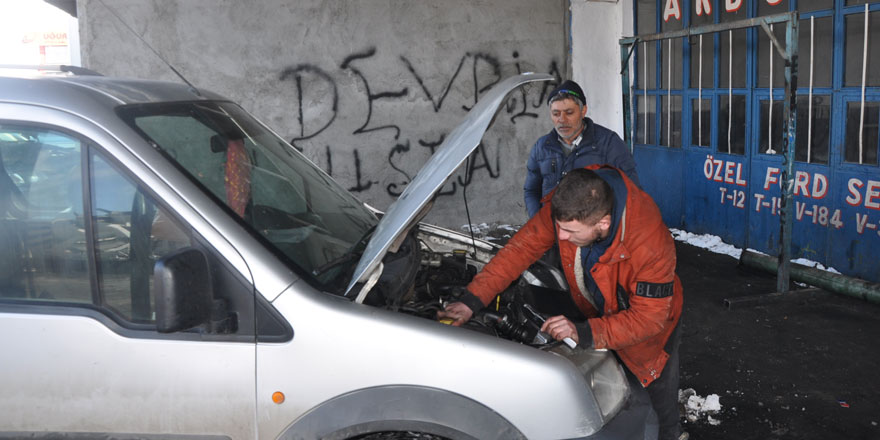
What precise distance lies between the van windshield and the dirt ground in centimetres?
229

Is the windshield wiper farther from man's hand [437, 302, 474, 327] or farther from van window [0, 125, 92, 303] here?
van window [0, 125, 92, 303]

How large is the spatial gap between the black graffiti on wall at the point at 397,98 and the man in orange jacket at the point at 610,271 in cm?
553

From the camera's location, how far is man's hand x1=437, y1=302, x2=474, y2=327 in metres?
2.68

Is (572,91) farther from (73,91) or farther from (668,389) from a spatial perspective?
(73,91)

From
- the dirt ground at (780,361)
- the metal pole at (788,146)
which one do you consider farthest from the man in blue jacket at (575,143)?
the metal pole at (788,146)

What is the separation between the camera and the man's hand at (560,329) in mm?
2549

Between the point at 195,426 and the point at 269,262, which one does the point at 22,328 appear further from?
the point at 269,262

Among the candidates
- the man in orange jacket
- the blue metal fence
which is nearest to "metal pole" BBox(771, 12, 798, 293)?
the blue metal fence

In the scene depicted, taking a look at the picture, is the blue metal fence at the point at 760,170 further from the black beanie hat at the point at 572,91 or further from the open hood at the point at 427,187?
the open hood at the point at 427,187

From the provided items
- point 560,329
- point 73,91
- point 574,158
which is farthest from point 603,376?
point 574,158

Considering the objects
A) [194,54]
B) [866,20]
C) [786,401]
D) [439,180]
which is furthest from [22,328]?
[194,54]

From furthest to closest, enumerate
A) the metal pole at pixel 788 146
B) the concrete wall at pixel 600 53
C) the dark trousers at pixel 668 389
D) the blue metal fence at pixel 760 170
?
the concrete wall at pixel 600 53 → the blue metal fence at pixel 760 170 → the metal pole at pixel 788 146 → the dark trousers at pixel 668 389

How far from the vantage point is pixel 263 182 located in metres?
2.78

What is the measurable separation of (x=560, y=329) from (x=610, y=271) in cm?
35
